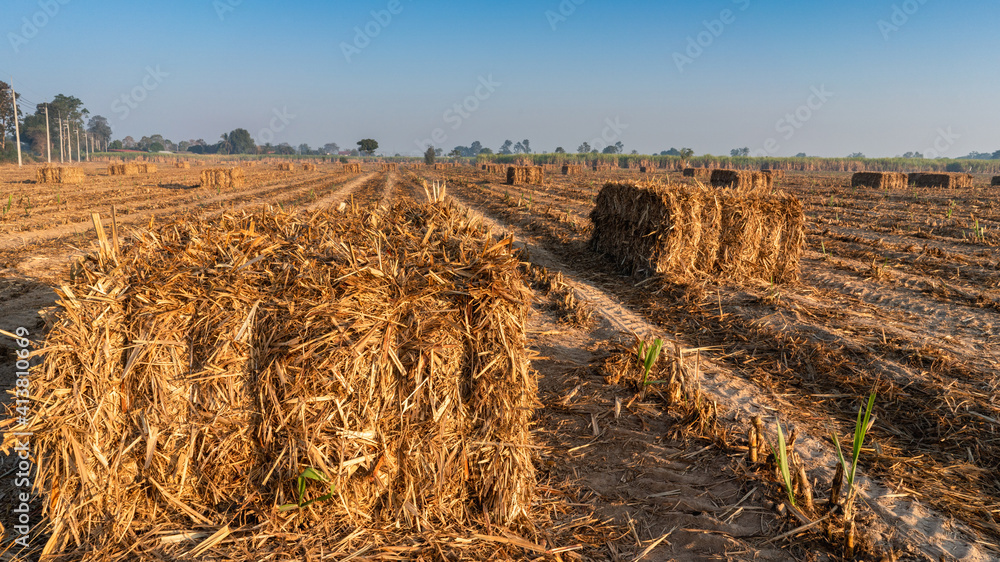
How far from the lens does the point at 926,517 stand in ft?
10.7

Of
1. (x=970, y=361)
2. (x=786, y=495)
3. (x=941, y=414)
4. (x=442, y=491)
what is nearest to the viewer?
(x=442, y=491)

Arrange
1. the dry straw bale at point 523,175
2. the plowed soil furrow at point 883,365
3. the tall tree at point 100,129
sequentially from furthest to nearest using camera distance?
1. the tall tree at point 100,129
2. the dry straw bale at point 523,175
3. the plowed soil furrow at point 883,365

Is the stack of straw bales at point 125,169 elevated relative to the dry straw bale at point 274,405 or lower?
elevated

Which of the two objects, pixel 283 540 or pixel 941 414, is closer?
pixel 283 540

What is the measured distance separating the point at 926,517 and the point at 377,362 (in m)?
3.87

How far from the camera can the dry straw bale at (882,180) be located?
1358 inches

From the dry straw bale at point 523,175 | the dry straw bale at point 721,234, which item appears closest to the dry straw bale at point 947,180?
the dry straw bale at point 523,175

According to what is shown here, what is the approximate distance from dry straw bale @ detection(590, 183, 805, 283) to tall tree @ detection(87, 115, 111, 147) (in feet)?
739

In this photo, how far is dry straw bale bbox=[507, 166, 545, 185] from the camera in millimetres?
34312

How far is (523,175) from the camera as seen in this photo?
Result: 114 feet

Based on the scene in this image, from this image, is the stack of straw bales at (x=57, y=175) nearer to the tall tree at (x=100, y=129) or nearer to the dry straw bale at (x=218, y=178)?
the dry straw bale at (x=218, y=178)

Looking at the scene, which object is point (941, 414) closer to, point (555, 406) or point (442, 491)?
point (555, 406)

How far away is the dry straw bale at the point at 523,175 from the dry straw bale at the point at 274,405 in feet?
106

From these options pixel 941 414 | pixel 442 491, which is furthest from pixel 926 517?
pixel 442 491
